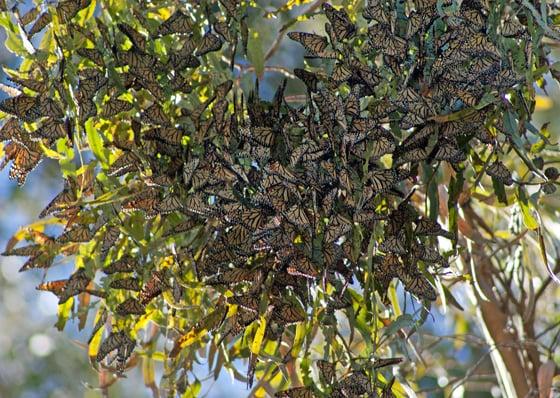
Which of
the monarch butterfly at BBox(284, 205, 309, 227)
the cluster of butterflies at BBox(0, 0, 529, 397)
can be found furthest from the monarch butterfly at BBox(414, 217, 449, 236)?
the monarch butterfly at BBox(284, 205, 309, 227)

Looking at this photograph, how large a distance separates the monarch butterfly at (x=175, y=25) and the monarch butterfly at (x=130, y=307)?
235 mm

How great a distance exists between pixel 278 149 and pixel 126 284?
21cm

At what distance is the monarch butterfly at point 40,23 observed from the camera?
0.85 meters

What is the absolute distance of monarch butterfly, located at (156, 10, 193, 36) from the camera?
0.84 metres

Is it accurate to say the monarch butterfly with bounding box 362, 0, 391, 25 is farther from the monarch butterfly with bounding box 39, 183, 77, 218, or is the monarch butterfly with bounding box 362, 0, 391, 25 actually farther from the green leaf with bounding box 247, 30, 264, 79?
the monarch butterfly with bounding box 39, 183, 77, 218

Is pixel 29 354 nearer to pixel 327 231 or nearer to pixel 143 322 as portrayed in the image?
pixel 143 322

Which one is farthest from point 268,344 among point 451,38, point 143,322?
point 451,38

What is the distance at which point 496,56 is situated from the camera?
0.74 m

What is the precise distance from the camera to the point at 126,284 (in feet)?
2.88

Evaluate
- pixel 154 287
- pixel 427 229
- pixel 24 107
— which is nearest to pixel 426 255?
pixel 427 229

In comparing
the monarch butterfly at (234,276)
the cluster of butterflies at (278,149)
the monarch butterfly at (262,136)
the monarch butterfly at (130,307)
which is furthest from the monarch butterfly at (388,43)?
Result: the monarch butterfly at (130,307)

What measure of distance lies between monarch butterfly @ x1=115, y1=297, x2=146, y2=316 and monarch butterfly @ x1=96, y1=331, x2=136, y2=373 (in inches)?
1.2

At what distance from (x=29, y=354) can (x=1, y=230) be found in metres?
0.47

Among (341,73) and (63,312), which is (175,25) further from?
(63,312)
